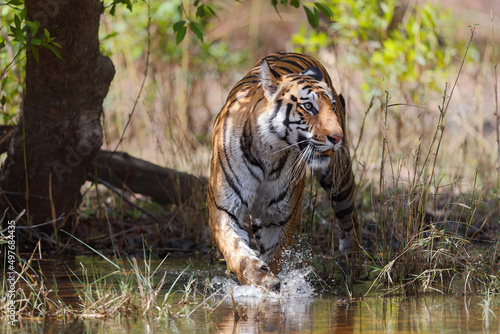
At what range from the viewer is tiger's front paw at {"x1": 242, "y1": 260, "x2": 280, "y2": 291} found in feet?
11.4

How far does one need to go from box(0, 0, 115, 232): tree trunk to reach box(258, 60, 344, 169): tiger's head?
4.76ft

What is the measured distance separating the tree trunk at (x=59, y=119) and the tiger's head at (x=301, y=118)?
57.1 inches

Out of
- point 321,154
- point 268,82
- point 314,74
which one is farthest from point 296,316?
point 314,74

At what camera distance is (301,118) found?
351 centimetres

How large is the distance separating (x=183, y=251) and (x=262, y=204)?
4.37 feet

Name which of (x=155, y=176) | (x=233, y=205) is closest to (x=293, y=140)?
(x=233, y=205)

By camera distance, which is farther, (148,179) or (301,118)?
(148,179)

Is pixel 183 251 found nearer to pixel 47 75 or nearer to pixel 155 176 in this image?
pixel 155 176

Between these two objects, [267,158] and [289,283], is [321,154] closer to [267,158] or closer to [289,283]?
[267,158]

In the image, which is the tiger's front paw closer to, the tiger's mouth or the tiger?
the tiger

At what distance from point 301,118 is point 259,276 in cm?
86

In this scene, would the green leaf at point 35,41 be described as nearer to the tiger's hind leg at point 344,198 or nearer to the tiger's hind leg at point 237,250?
the tiger's hind leg at point 237,250

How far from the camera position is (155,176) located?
5574 millimetres

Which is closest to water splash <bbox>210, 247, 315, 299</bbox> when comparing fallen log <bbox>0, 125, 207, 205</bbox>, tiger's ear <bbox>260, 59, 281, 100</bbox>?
tiger's ear <bbox>260, 59, 281, 100</bbox>
